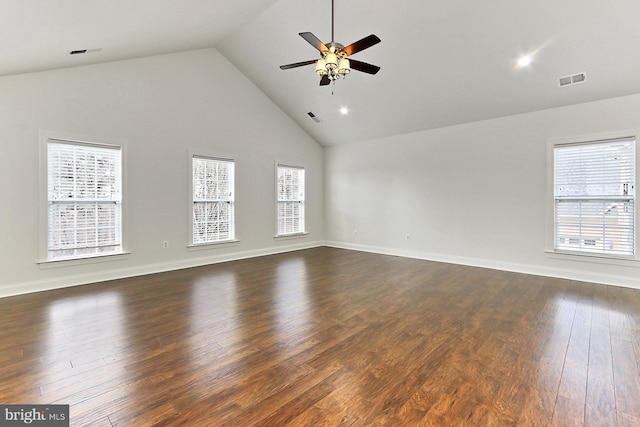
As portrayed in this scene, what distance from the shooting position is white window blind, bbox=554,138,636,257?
4422 mm

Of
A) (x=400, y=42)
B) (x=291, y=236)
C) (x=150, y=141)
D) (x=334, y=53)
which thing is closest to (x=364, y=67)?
(x=334, y=53)

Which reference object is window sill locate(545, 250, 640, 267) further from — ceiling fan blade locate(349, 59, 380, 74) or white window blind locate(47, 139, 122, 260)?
white window blind locate(47, 139, 122, 260)

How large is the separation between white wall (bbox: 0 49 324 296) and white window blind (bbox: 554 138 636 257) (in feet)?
17.9

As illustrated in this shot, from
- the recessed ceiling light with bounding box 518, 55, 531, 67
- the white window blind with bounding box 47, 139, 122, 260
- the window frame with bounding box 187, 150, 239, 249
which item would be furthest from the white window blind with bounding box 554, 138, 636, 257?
the white window blind with bounding box 47, 139, 122, 260

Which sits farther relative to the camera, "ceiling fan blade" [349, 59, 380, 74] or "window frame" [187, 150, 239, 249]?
"window frame" [187, 150, 239, 249]

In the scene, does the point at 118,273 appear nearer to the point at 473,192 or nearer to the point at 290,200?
the point at 290,200

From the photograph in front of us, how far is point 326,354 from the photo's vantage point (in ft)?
7.89

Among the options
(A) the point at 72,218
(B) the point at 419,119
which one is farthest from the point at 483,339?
(A) the point at 72,218

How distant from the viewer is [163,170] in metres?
5.26

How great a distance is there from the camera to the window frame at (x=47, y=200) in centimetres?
410

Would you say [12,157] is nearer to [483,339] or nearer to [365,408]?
[365,408]

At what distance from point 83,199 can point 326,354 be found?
4.38m

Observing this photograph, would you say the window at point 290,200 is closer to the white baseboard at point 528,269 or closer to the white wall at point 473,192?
the white wall at point 473,192

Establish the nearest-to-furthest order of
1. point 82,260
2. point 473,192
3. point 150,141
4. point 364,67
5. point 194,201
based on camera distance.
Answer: point 364,67 → point 82,260 → point 150,141 → point 194,201 → point 473,192
